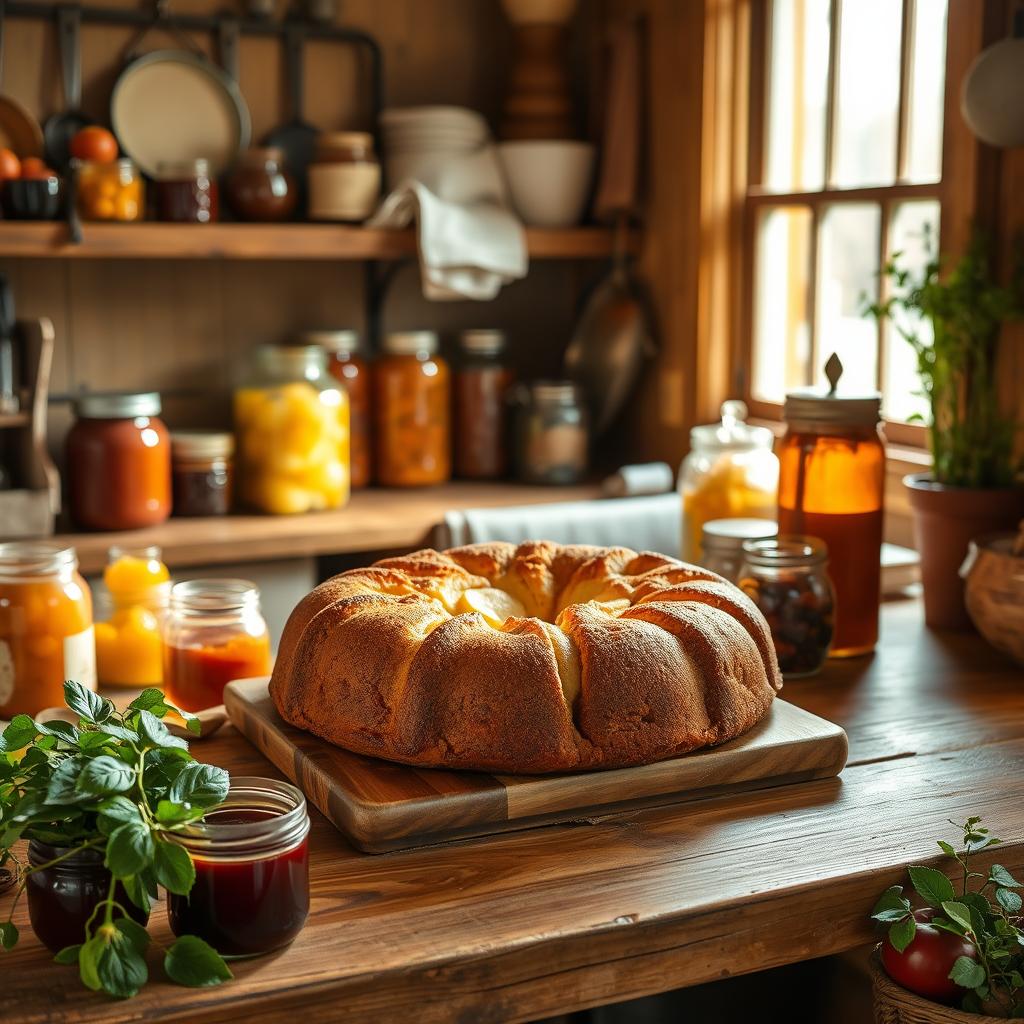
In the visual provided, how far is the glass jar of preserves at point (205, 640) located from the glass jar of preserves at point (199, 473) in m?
1.32

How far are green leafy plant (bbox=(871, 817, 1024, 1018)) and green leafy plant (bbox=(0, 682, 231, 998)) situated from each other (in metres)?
0.48

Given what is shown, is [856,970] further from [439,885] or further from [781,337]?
[781,337]

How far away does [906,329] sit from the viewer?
2.37 m

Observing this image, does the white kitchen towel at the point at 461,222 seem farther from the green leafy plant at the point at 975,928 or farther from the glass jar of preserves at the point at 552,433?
the green leafy plant at the point at 975,928

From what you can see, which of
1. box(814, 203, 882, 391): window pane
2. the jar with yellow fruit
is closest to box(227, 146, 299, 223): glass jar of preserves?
box(814, 203, 882, 391): window pane

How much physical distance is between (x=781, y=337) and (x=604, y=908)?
6.72ft

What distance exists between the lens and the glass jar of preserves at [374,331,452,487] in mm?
2875

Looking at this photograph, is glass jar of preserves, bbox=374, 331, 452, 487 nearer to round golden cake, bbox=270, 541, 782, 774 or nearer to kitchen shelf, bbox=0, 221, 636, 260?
kitchen shelf, bbox=0, 221, 636, 260

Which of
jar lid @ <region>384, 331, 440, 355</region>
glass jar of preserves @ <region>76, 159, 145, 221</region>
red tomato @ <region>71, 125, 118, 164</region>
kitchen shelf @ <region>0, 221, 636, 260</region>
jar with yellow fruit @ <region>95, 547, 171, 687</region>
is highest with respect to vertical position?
red tomato @ <region>71, 125, 118, 164</region>

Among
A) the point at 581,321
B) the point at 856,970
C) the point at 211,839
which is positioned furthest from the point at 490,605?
the point at 581,321

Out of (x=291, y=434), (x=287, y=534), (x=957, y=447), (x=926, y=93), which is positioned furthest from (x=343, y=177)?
(x=957, y=447)

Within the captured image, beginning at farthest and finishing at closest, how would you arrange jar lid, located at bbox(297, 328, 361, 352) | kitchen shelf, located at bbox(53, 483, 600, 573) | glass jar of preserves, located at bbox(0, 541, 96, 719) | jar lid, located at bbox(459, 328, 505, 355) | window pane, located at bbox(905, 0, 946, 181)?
jar lid, located at bbox(459, 328, 505, 355)
jar lid, located at bbox(297, 328, 361, 352)
kitchen shelf, located at bbox(53, 483, 600, 573)
window pane, located at bbox(905, 0, 946, 181)
glass jar of preserves, located at bbox(0, 541, 96, 719)

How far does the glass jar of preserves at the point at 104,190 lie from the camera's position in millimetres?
2531

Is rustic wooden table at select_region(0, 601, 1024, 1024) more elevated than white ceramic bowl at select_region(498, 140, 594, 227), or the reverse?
white ceramic bowl at select_region(498, 140, 594, 227)
